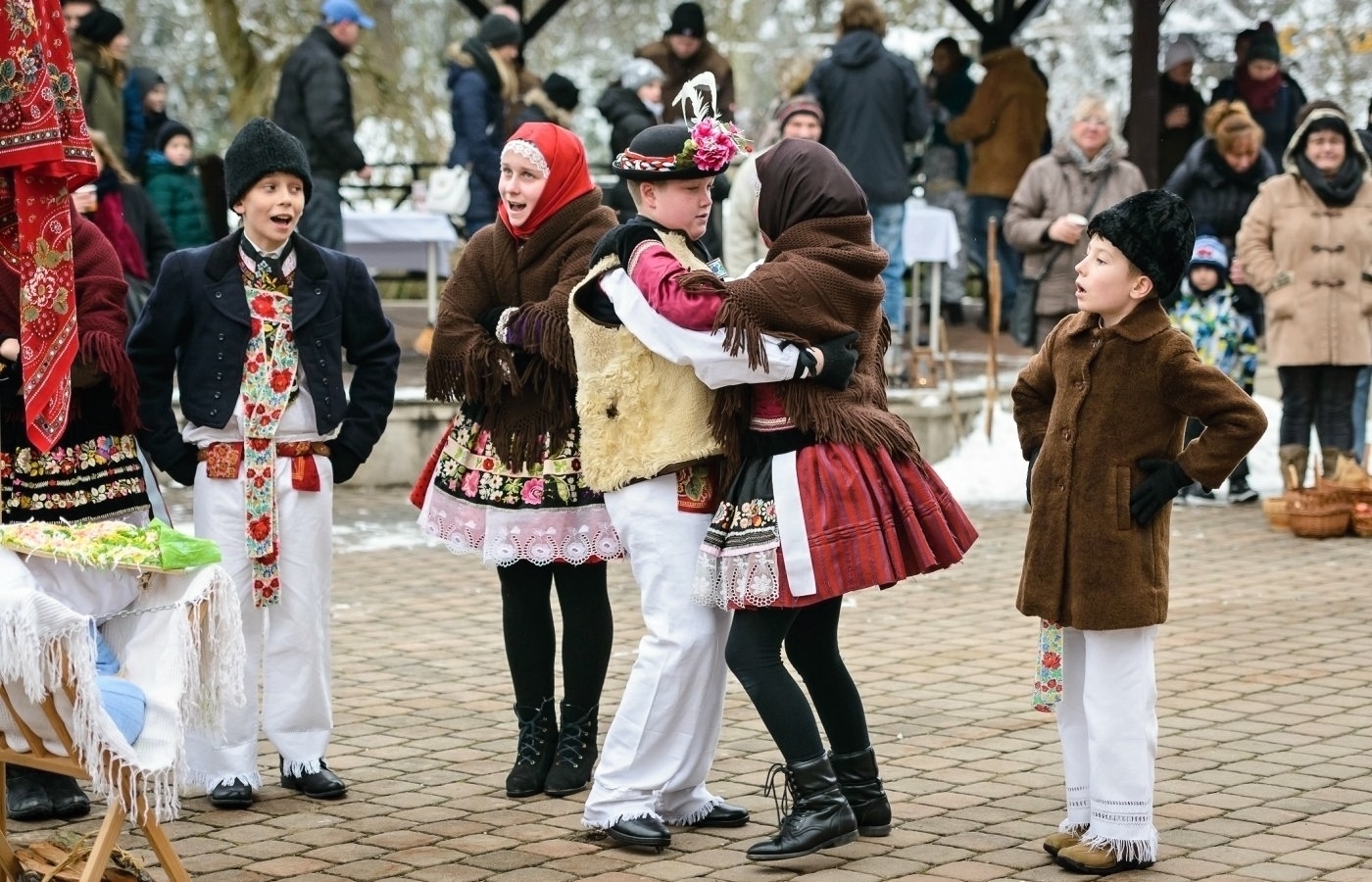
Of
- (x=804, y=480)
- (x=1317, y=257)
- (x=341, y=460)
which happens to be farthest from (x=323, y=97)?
(x=804, y=480)

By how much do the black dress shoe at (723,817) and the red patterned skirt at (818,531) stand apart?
0.65 meters

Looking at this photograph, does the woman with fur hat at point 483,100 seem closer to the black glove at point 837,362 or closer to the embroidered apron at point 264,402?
the embroidered apron at point 264,402

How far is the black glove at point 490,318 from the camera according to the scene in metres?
5.47

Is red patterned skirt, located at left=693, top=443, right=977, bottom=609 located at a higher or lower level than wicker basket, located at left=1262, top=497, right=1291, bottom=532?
higher

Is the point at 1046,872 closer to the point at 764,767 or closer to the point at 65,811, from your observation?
the point at 764,767

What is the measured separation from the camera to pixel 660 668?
15.9 ft

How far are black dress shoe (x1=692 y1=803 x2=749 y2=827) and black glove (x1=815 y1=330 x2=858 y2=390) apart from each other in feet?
3.78

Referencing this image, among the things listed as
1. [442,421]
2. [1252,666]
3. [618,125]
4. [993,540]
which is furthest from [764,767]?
[618,125]

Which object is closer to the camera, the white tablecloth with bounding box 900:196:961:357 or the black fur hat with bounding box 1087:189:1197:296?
the black fur hat with bounding box 1087:189:1197:296

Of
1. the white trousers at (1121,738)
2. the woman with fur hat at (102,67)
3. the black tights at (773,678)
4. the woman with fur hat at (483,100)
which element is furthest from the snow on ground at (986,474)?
the white trousers at (1121,738)

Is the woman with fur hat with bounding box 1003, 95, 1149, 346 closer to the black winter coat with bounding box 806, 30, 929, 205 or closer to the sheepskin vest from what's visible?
the black winter coat with bounding box 806, 30, 929, 205

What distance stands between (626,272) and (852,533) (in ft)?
→ 2.71

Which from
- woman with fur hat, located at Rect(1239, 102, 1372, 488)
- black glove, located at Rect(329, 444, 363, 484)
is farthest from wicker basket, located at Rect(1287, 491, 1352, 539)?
black glove, located at Rect(329, 444, 363, 484)

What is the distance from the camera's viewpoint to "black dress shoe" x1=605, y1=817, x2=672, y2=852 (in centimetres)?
484
